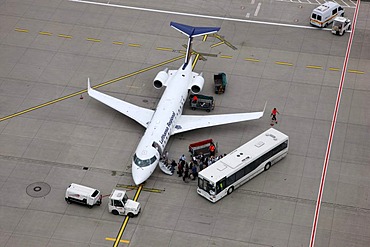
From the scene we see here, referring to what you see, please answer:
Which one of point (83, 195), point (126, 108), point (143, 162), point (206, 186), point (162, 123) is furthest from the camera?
point (126, 108)

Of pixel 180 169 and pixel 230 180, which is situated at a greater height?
pixel 230 180

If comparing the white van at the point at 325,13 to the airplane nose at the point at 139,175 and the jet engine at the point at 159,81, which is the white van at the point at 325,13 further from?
the airplane nose at the point at 139,175

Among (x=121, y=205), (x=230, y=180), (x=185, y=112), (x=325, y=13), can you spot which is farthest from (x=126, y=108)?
(x=325, y=13)

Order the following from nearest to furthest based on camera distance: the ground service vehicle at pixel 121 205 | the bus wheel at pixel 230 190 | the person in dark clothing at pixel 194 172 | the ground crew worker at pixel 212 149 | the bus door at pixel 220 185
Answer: the ground service vehicle at pixel 121 205
the bus door at pixel 220 185
the bus wheel at pixel 230 190
the person in dark clothing at pixel 194 172
the ground crew worker at pixel 212 149

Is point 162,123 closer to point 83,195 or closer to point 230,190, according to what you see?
point 230,190

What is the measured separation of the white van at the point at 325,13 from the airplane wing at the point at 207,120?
78.3 feet

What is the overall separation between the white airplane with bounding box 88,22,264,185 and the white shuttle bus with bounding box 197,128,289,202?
17.7 feet

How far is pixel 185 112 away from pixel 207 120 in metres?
4.87

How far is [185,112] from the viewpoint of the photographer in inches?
3583

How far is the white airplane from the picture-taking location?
79562 millimetres

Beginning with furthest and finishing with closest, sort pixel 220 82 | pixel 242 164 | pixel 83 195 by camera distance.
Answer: pixel 220 82
pixel 242 164
pixel 83 195

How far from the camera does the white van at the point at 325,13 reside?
106m

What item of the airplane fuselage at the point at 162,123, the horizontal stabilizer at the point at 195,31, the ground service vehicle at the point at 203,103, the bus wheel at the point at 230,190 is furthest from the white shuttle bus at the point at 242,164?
the horizontal stabilizer at the point at 195,31

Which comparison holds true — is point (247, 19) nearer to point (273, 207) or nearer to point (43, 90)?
point (43, 90)
